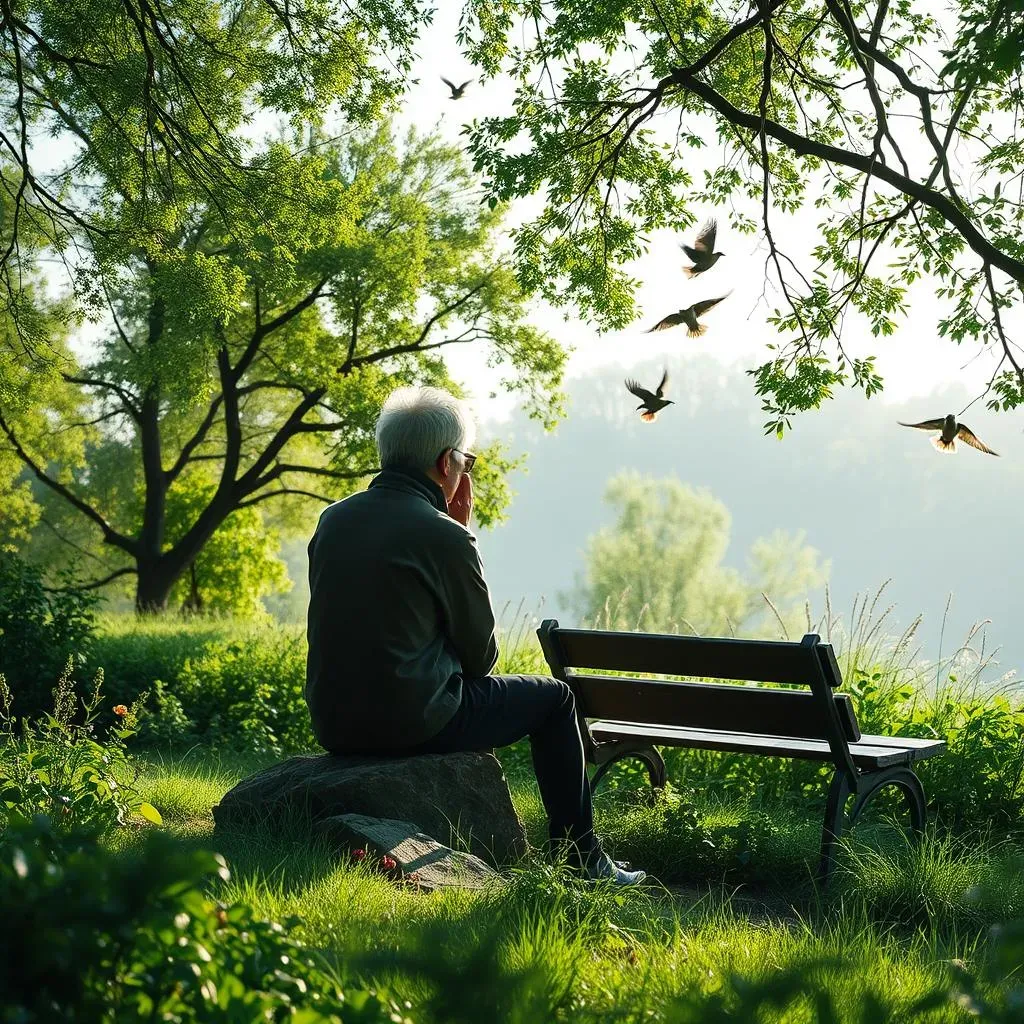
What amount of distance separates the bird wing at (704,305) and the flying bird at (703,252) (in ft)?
0.59

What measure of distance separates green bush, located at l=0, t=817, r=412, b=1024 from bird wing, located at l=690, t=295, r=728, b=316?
6184 millimetres

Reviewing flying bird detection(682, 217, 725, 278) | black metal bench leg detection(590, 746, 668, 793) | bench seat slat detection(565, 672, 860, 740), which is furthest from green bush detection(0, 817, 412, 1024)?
flying bird detection(682, 217, 725, 278)

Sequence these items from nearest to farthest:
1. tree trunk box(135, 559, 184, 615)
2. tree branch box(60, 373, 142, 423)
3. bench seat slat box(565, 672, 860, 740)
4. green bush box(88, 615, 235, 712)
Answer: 1. bench seat slat box(565, 672, 860, 740)
2. green bush box(88, 615, 235, 712)
3. tree trunk box(135, 559, 184, 615)
4. tree branch box(60, 373, 142, 423)

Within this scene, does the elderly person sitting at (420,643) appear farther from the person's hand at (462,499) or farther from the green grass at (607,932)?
the green grass at (607,932)

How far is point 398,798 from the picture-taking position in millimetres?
4043

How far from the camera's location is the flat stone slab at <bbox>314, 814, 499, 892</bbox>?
3.52 m

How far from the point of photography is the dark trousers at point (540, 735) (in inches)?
165

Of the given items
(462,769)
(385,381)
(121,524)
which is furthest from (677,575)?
(462,769)

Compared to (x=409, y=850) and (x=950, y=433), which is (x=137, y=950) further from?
(x=950, y=433)

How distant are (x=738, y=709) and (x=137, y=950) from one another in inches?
146

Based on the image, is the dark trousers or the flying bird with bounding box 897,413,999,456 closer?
the dark trousers

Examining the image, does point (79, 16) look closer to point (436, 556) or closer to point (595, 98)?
point (595, 98)

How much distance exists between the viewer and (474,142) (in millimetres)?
8484

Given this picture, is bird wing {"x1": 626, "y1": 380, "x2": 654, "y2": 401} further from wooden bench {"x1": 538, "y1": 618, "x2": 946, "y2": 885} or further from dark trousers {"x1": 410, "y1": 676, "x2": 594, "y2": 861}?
dark trousers {"x1": 410, "y1": 676, "x2": 594, "y2": 861}
